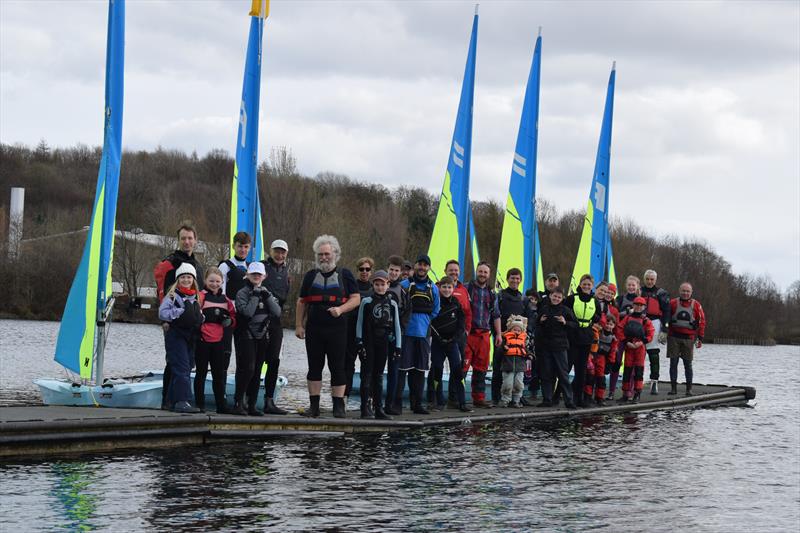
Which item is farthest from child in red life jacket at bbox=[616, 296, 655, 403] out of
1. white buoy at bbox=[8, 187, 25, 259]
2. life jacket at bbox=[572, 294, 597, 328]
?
white buoy at bbox=[8, 187, 25, 259]

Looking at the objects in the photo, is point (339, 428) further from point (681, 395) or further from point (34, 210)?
point (34, 210)

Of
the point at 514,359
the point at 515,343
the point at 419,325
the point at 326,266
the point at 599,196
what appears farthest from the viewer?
the point at 599,196

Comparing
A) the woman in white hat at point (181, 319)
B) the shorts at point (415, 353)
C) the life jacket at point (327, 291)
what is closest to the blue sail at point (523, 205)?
the shorts at point (415, 353)

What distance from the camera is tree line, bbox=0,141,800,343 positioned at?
195 ft

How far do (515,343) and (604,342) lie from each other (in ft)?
6.03

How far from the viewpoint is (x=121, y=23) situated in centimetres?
1424

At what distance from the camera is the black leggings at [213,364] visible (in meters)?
12.3

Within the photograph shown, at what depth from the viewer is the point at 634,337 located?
18.3 m

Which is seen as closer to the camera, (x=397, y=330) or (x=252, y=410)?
(x=252, y=410)

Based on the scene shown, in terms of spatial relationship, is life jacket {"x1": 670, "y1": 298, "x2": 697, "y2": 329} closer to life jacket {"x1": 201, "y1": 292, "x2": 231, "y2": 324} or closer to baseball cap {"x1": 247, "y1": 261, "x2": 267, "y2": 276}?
baseball cap {"x1": 247, "y1": 261, "x2": 267, "y2": 276}

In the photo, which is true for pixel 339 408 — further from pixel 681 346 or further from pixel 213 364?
pixel 681 346

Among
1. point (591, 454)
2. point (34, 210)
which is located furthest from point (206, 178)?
point (591, 454)

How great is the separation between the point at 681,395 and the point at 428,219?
198 feet

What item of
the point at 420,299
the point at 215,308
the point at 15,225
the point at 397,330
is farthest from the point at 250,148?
the point at 15,225
